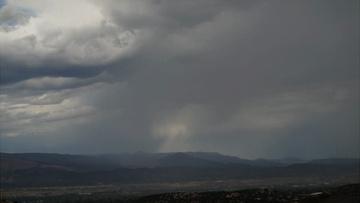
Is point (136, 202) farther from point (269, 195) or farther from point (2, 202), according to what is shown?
point (2, 202)

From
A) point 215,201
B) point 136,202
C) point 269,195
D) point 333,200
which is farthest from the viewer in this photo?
point 136,202

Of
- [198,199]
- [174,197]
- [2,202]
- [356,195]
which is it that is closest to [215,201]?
[198,199]

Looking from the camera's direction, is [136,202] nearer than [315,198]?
No

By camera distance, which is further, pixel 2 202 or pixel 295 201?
pixel 295 201

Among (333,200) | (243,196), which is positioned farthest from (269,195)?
(333,200)

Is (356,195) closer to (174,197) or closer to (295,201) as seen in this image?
(295,201)

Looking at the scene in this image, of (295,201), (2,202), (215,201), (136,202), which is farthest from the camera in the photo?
(136,202)

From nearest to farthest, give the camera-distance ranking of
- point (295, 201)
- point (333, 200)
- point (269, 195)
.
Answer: point (333, 200)
point (295, 201)
point (269, 195)

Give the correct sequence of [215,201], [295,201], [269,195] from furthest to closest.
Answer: [269,195] < [215,201] < [295,201]
